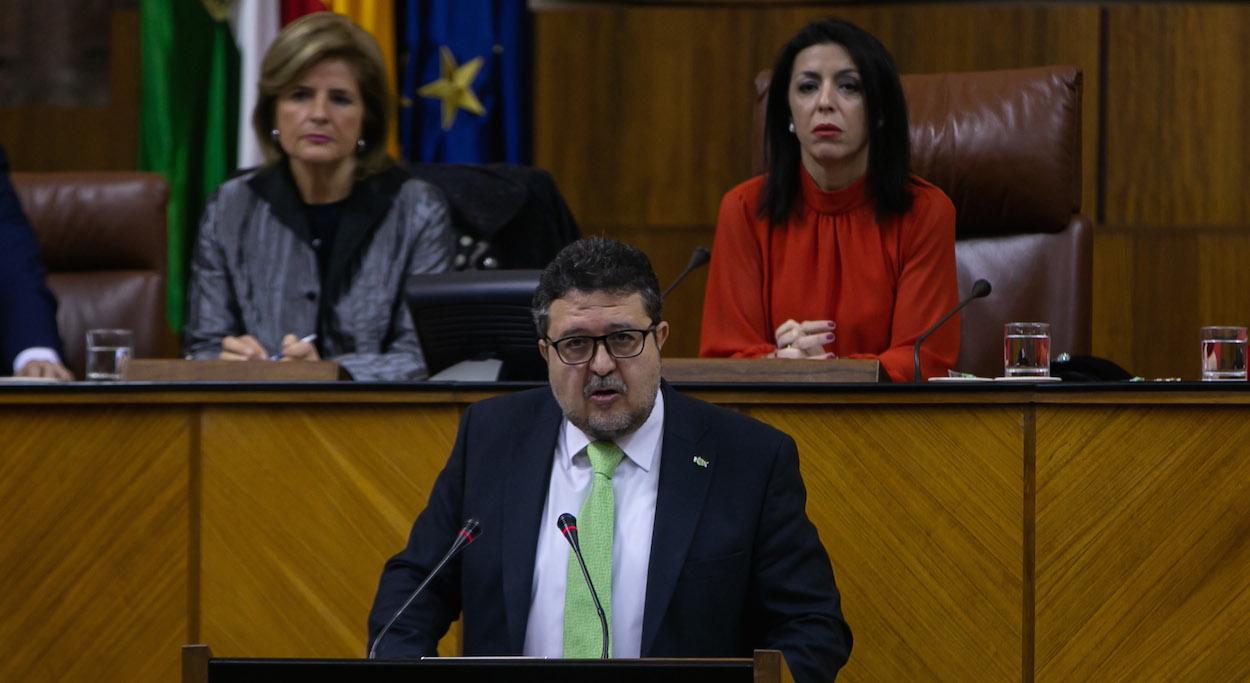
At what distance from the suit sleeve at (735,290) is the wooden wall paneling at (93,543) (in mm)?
1062

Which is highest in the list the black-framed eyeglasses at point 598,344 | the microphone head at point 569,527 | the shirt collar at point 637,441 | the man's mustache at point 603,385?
the black-framed eyeglasses at point 598,344

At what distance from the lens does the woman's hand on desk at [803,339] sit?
123 inches

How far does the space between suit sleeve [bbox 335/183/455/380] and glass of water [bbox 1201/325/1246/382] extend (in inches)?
59.0

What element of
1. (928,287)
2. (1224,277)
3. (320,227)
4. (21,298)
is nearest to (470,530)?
(928,287)

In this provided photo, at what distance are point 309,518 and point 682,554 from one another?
0.86 metres

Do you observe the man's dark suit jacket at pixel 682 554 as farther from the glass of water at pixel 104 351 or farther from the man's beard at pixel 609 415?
the glass of water at pixel 104 351

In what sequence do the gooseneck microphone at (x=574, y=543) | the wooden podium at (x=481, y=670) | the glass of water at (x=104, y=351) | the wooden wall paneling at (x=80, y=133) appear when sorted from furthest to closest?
the wooden wall paneling at (x=80, y=133) < the glass of water at (x=104, y=351) < the gooseneck microphone at (x=574, y=543) < the wooden podium at (x=481, y=670)

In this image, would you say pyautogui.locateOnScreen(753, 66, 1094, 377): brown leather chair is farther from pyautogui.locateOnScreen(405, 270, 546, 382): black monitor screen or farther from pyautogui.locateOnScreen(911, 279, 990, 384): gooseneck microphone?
pyautogui.locateOnScreen(405, 270, 546, 382): black monitor screen

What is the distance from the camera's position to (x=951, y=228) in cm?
336

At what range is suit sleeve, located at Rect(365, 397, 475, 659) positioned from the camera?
2.26 meters

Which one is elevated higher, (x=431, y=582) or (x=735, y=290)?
(x=735, y=290)

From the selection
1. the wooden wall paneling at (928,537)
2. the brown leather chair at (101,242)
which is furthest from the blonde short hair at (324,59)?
the wooden wall paneling at (928,537)

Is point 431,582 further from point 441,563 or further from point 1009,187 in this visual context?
point 1009,187

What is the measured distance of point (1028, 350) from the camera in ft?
9.98
